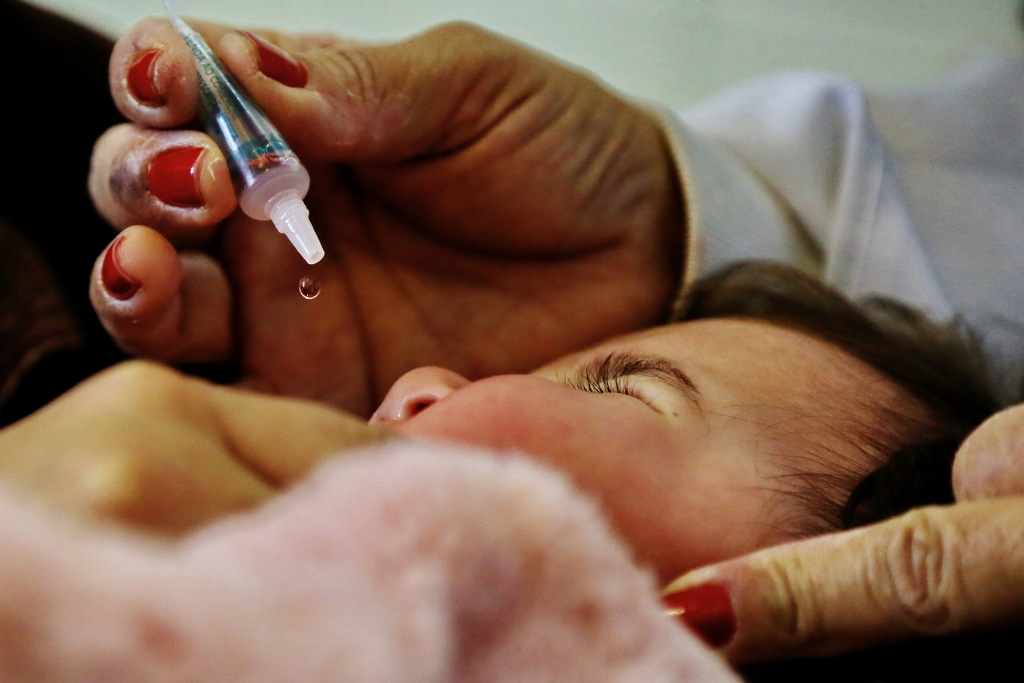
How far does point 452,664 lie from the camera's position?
0.22m

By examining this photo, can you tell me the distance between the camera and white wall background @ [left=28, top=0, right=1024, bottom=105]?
116cm

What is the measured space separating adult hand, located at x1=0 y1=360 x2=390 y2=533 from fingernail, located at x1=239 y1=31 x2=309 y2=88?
33 centimetres

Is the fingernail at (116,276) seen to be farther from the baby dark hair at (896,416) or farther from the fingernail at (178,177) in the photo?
the baby dark hair at (896,416)

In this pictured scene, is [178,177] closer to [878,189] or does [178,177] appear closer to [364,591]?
[364,591]

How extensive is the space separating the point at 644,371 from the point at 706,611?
0.57 feet

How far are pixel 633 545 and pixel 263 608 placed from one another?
186mm

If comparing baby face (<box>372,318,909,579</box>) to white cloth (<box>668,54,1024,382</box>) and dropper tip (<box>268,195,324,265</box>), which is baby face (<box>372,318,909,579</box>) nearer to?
dropper tip (<box>268,195,324,265</box>)

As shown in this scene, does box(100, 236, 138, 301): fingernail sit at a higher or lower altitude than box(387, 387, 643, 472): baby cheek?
lower

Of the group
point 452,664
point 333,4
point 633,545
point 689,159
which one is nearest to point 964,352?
point 689,159

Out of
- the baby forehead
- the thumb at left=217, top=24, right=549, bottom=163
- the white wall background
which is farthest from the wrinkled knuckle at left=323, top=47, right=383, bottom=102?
the white wall background

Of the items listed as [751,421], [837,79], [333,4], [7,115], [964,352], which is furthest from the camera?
[333,4]

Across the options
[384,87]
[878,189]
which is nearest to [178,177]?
[384,87]

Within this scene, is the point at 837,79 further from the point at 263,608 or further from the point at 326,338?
the point at 263,608

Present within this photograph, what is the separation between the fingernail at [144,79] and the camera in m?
0.52
